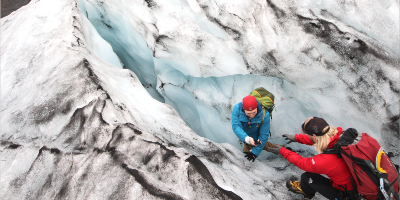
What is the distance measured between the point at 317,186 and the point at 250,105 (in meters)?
0.94

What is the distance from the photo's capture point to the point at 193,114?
13.3 feet

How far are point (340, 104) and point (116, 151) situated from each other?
2.40 metres

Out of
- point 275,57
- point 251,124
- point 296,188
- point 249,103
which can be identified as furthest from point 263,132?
point 275,57

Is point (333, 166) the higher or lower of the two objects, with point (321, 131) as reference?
lower

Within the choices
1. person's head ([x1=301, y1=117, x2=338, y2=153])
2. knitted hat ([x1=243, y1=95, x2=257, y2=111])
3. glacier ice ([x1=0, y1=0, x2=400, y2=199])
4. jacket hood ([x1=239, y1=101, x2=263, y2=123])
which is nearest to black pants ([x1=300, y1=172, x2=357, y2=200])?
glacier ice ([x1=0, y1=0, x2=400, y2=199])

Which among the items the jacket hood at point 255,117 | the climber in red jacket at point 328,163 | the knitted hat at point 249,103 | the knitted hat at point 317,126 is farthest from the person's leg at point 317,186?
the knitted hat at point 249,103

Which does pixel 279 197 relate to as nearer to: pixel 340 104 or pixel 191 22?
pixel 340 104

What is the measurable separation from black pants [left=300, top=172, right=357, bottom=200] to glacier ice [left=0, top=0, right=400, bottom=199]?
0.25 metres

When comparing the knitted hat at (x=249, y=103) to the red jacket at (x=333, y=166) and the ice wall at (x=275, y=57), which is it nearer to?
the red jacket at (x=333, y=166)

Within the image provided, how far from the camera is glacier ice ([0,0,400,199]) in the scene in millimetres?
2031

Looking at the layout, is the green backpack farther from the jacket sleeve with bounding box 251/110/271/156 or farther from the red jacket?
the red jacket

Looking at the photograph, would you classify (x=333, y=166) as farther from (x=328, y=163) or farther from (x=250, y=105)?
(x=250, y=105)

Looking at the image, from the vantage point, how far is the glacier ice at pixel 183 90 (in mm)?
2031

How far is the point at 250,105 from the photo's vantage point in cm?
237
